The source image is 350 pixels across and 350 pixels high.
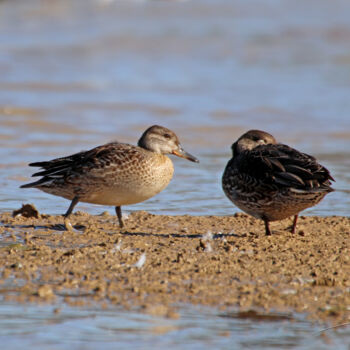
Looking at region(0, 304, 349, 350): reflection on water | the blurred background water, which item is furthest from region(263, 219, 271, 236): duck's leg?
region(0, 304, 349, 350): reflection on water

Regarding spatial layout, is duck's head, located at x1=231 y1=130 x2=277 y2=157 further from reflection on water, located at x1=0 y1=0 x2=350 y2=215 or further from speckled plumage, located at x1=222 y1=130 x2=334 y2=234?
reflection on water, located at x1=0 y1=0 x2=350 y2=215

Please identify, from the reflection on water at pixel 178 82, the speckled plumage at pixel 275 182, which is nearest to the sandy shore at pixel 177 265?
the speckled plumage at pixel 275 182

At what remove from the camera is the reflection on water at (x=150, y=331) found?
4355 mm

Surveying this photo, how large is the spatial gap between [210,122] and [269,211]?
744 centimetres

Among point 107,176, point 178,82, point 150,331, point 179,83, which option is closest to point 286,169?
point 107,176

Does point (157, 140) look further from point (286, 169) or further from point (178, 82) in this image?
point (178, 82)

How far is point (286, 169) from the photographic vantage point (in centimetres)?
694

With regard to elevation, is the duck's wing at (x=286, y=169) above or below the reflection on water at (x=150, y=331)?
above

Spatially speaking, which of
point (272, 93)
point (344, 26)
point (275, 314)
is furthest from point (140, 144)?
point (344, 26)

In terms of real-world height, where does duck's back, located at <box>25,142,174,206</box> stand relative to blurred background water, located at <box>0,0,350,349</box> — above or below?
below

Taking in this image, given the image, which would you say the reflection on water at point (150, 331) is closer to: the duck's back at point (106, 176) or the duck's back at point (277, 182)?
the duck's back at point (277, 182)

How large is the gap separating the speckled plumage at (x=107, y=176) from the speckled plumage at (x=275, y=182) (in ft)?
2.72

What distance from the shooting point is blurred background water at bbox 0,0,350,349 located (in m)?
10.8

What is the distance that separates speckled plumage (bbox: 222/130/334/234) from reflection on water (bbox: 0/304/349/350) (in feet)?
7.39
